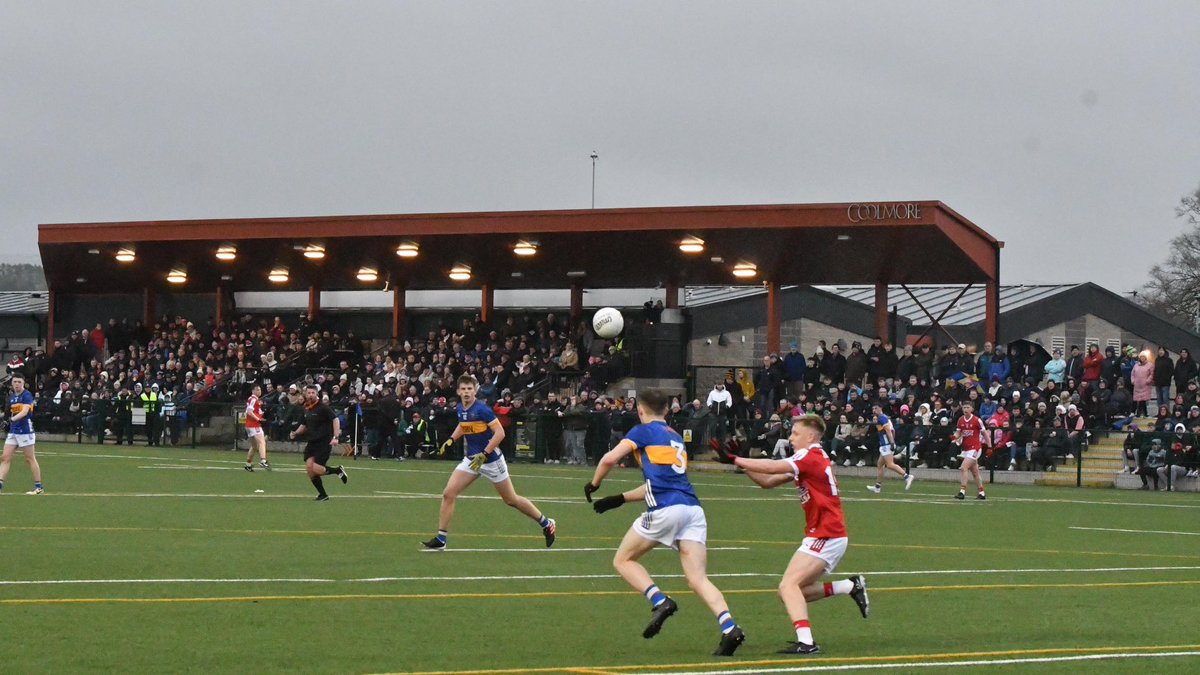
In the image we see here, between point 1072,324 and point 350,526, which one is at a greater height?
point 1072,324

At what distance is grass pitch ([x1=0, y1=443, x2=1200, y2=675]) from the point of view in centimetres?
995

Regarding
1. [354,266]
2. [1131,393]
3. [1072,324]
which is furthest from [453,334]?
[1072,324]

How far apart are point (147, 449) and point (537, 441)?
11190 mm

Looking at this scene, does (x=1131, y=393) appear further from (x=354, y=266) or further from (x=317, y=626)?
(x=317, y=626)

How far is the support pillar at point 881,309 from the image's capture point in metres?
44.2

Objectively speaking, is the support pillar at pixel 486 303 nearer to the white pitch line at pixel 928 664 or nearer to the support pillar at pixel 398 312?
the support pillar at pixel 398 312

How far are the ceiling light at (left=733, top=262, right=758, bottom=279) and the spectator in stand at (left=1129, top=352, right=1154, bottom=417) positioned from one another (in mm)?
11355

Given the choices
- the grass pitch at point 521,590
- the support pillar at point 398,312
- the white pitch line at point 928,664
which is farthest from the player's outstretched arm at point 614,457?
the support pillar at point 398,312

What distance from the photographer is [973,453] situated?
29.0 meters

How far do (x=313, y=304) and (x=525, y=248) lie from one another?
Answer: 488 inches

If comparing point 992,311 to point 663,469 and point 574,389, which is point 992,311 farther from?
point 663,469

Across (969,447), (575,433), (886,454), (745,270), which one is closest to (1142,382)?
(886,454)

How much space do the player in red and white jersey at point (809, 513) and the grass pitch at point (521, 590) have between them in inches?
15.9

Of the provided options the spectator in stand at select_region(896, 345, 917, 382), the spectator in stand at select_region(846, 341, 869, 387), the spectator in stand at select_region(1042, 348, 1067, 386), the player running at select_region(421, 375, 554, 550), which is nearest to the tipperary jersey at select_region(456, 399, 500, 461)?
the player running at select_region(421, 375, 554, 550)
